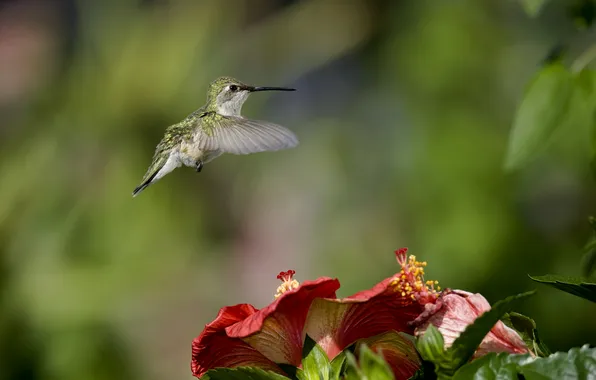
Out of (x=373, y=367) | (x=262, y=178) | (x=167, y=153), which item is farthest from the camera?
(x=262, y=178)

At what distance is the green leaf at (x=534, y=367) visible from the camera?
0.50m

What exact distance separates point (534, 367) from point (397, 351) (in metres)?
0.13

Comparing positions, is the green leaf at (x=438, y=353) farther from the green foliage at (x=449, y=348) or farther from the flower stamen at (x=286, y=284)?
the flower stamen at (x=286, y=284)

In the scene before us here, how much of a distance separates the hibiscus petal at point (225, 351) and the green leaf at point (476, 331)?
0.14 metres

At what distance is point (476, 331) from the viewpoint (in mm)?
500

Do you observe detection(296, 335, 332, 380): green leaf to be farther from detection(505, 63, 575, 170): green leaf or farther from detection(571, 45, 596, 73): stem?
detection(571, 45, 596, 73): stem

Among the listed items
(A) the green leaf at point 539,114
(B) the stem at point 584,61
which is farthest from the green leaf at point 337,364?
(B) the stem at point 584,61

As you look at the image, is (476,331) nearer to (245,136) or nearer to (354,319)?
(354,319)

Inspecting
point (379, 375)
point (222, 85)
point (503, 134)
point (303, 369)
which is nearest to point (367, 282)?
point (503, 134)

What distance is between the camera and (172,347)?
2.50 meters

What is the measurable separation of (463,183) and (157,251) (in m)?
0.85

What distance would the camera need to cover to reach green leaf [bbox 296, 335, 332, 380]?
1.91 feet

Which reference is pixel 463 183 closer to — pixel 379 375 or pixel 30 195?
pixel 30 195

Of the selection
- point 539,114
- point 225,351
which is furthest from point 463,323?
point 539,114
